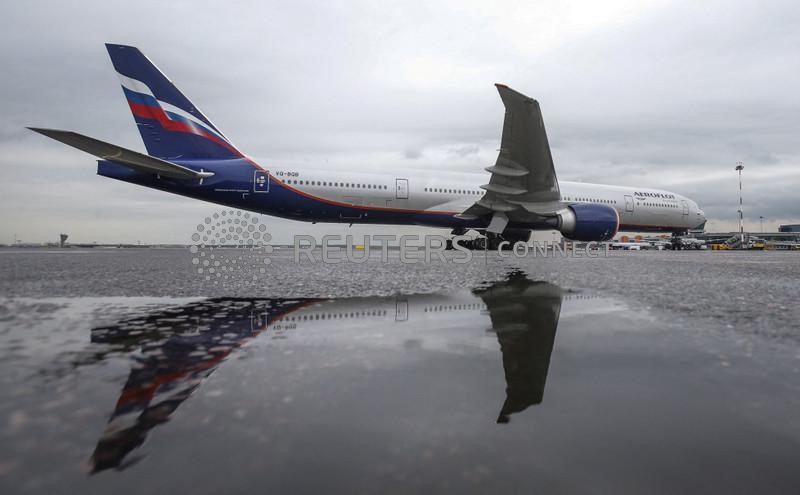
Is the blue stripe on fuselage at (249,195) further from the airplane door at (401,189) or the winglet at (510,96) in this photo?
the winglet at (510,96)

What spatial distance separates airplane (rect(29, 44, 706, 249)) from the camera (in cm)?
1492

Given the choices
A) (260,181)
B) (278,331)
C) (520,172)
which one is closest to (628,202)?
(520,172)

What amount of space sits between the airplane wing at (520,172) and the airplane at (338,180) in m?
0.04

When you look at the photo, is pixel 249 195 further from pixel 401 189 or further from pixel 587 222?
pixel 587 222

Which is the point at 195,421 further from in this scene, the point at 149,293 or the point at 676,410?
the point at 149,293

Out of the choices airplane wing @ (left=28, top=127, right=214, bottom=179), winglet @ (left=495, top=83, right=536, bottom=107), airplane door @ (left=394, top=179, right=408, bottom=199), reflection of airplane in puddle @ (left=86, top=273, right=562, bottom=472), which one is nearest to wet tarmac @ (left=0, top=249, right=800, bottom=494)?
reflection of airplane in puddle @ (left=86, top=273, right=562, bottom=472)

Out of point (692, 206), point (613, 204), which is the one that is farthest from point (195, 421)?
point (692, 206)

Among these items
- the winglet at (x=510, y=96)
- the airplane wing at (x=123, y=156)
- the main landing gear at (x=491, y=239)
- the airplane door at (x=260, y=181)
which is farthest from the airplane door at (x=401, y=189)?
the airplane wing at (x=123, y=156)

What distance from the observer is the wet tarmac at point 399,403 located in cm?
147

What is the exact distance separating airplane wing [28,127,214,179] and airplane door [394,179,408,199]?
762 cm

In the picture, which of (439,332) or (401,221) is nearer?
(439,332)

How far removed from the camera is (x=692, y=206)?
25.9 metres

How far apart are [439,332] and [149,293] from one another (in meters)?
5.08

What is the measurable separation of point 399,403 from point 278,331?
1960 millimetres
